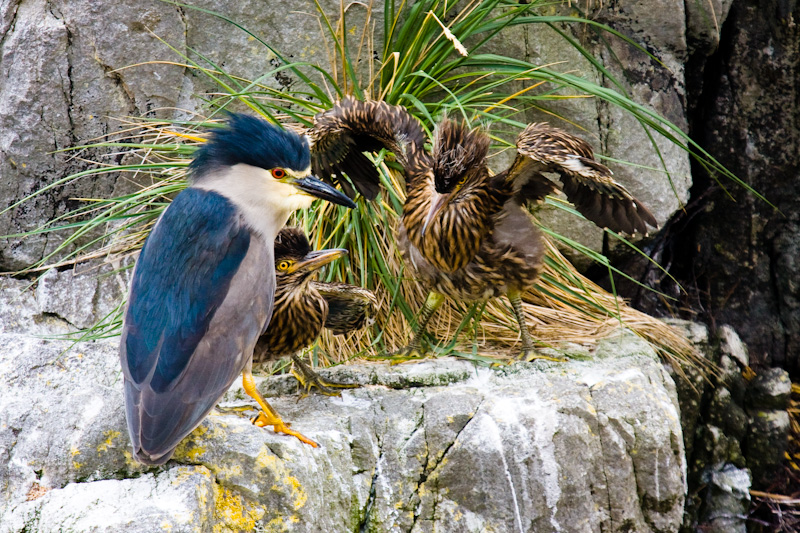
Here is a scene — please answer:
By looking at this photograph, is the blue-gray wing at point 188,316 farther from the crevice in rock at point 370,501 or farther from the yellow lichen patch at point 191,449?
the crevice in rock at point 370,501

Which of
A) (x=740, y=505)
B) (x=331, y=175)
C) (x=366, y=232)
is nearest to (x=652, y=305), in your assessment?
(x=740, y=505)

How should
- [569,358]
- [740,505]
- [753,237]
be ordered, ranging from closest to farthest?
1. [569,358]
2. [740,505]
3. [753,237]

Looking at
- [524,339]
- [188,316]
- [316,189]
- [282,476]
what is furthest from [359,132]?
[282,476]

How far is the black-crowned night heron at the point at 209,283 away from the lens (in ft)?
6.59

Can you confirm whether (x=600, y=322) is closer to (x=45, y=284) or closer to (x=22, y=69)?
(x=45, y=284)

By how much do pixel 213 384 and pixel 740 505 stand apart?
3.30 meters

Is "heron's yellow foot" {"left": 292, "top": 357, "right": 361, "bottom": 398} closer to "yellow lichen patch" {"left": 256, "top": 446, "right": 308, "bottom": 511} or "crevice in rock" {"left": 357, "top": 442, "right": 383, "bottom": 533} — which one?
"crevice in rock" {"left": 357, "top": 442, "right": 383, "bottom": 533}

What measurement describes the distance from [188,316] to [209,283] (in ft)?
0.41

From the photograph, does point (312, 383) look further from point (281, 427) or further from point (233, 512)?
point (233, 512)

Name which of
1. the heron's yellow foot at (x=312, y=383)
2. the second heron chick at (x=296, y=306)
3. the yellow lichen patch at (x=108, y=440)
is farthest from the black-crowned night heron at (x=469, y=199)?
the yellow lichen patch at (x=108, y=440)

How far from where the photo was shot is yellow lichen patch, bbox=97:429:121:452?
212cm

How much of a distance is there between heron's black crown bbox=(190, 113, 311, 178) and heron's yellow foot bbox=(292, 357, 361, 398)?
2.93 ft

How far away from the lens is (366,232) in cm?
384

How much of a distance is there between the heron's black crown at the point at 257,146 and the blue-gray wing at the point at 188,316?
145 mm
